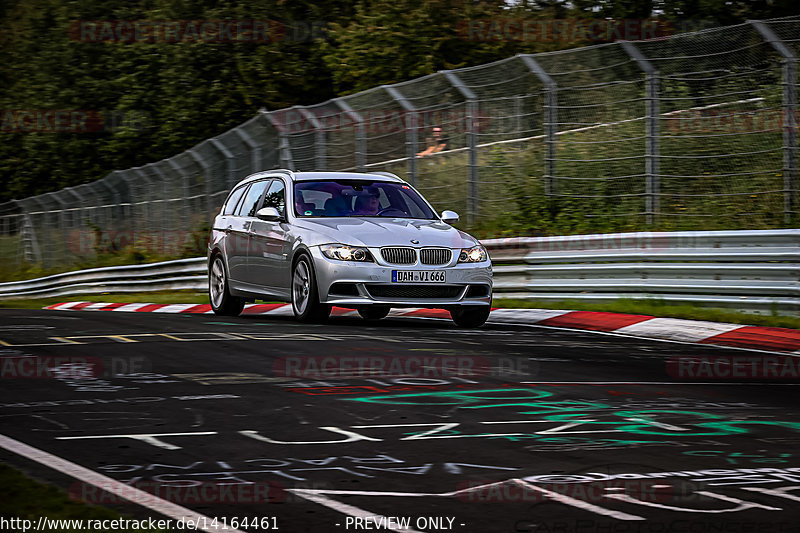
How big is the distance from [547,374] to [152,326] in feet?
17.5

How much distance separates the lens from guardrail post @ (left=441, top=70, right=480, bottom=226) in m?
18.0

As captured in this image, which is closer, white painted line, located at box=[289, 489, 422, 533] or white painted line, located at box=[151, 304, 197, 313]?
white painted line, located at box=[289, 489, 422, 533]

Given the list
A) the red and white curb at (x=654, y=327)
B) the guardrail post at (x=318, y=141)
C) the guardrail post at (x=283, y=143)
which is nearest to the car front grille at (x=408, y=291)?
the red and white curb at (x=654, y=327)

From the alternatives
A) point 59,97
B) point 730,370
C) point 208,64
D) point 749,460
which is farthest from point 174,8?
point 749,460

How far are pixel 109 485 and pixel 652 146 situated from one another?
11770 mm

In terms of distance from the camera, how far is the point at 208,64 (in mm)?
39000

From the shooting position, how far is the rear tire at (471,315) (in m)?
13.1

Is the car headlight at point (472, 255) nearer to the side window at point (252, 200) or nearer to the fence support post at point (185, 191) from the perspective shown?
the side window at point (252, 200)

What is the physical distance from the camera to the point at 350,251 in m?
12.5

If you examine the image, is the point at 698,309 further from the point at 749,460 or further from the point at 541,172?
the point at 749,460

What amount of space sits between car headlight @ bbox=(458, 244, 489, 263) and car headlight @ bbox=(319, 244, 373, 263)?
1.00 m

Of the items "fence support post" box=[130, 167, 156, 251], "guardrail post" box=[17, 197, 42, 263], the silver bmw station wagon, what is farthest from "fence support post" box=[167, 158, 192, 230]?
the silver bmw station wagon

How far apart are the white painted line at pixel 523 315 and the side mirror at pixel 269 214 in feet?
8.56

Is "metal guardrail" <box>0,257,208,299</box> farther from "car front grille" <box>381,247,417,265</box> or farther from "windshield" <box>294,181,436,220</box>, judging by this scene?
"car front grille" <box>381,247,417,265</box>
